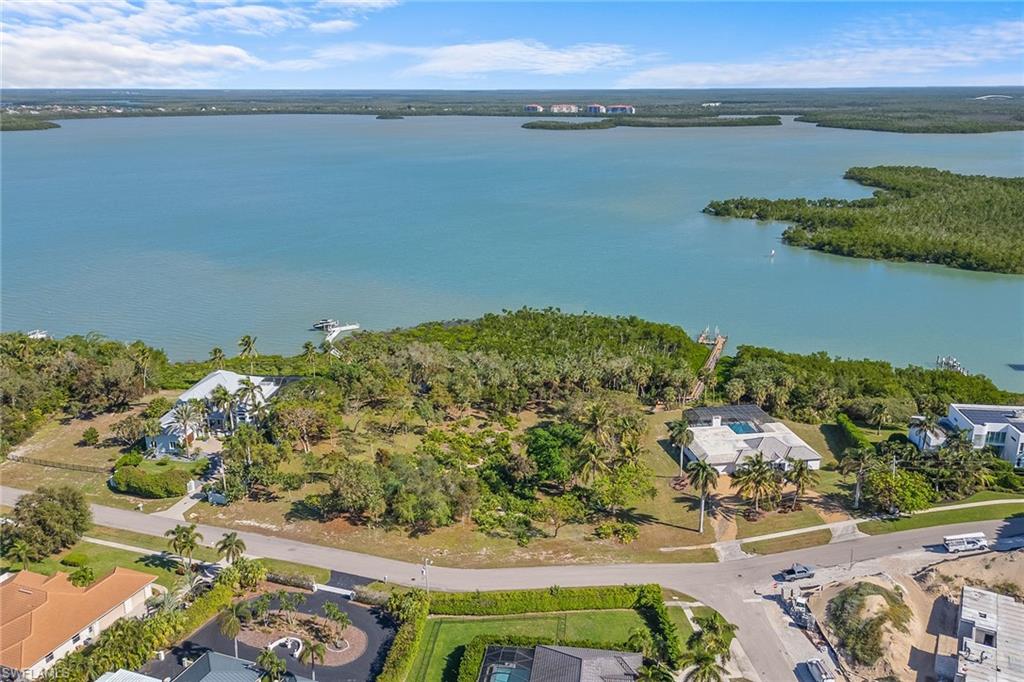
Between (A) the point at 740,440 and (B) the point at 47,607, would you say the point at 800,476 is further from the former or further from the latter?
(B) the point at 47,607

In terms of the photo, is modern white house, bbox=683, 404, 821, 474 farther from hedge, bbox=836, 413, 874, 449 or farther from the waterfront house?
the waterfront house

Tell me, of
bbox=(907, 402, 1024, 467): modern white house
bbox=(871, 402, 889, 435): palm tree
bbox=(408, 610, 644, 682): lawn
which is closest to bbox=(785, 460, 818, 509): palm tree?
bbox=(907, 402, 1024, 467): modern white house

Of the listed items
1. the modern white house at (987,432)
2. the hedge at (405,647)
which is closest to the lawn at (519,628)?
the hedge at (405,647)

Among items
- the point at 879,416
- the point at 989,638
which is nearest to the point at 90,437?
the point at 989,638

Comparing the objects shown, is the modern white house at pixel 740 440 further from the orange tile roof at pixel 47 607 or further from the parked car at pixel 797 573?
the orange tile roof at pixel 47 607

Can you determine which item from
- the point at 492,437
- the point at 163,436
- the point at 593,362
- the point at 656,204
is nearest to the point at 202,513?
the point at 163,436

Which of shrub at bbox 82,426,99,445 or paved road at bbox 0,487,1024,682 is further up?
shrub at bbox 82,426,99,445
